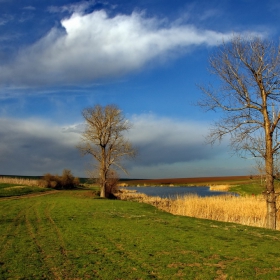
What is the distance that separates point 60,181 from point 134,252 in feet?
193

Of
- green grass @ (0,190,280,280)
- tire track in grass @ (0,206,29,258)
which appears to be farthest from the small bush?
green grass @ (0,190,280,280)

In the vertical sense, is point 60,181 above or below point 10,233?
below

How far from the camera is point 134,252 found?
820cm

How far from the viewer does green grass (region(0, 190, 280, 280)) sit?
6.42 m

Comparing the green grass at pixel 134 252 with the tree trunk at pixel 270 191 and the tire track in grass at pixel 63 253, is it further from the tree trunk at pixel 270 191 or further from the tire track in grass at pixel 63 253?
the tree trunk at pixel 270 191

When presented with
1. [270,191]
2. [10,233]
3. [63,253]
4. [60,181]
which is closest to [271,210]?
[270,191]

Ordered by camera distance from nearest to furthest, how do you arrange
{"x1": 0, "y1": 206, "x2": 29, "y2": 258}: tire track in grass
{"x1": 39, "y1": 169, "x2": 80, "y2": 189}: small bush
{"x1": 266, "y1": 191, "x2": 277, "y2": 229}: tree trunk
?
{"x1": 0, "y1": 206, "x2": 29, "y2": 258}: tire track in grass → {"x1": 266, "y1": 191, "x2": 277, "y2": 229}: tree trunk → {"x1": 39, "y1": 169, "x2": 80, "y2": 189}: small bush

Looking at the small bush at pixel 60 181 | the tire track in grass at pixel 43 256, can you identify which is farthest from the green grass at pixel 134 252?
the small bush at pixel 60 181

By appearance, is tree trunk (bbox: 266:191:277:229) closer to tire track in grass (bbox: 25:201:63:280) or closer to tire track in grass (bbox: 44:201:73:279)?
tire track in grass (bbox: 44:201:73:279)

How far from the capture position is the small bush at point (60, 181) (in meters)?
59.1

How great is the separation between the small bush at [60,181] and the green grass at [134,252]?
48111 millimetres

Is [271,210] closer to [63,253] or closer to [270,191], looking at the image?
[270,191]

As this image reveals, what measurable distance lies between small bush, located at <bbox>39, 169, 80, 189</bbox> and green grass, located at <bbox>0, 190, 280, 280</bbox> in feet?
158

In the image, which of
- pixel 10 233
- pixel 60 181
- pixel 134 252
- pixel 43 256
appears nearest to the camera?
pixel 43 256
